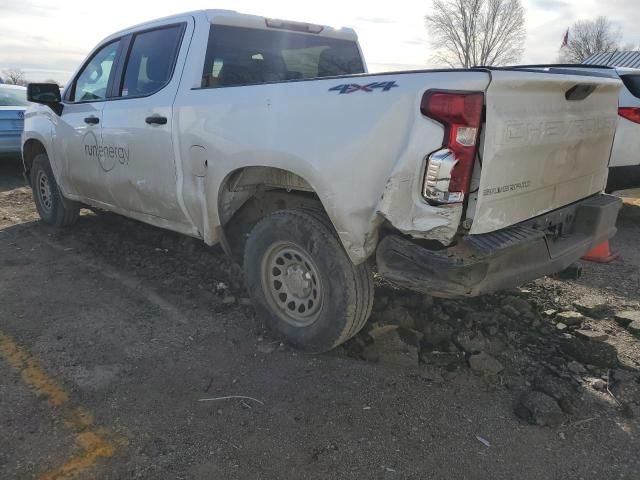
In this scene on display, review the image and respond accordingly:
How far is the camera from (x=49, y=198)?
6309mm

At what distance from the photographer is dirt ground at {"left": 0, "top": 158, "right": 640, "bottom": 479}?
253cm

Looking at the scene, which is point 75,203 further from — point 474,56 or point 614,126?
point 474,56

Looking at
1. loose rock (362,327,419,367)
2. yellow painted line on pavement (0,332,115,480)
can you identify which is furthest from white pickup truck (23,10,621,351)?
yellow painted line on pavement (0,332,115,480)

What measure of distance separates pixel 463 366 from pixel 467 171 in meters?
1.35

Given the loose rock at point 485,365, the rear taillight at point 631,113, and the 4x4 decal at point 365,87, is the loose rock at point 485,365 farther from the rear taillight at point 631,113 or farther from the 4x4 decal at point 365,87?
the rear taillight at point 631,113

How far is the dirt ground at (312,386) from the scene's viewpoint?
8.30ft

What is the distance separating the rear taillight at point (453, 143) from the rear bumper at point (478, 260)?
28 cm

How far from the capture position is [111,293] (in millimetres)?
4438

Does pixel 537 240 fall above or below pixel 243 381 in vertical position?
above

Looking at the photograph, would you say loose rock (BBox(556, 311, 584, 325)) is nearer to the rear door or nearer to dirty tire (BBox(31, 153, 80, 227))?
the rear door

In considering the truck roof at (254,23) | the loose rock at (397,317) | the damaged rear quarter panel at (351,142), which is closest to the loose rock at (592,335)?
the loose rock at (397,317)

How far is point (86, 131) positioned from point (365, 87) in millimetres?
3230

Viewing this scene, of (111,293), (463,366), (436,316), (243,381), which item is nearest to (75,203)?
(111,293)

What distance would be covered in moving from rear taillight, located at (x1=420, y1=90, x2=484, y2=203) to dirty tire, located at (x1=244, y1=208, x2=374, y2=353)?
769mm
